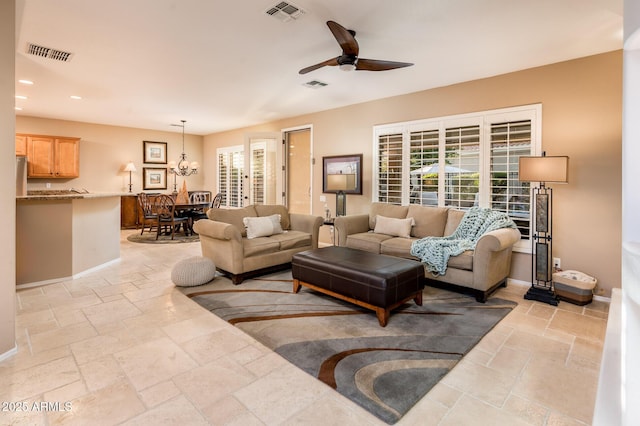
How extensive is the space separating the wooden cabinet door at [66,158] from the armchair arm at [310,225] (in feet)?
20.5

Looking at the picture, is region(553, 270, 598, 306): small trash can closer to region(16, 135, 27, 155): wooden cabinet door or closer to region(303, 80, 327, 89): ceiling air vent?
region(303, 80, 327, 89): ceiling air vent

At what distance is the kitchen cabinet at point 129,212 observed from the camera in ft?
28.2

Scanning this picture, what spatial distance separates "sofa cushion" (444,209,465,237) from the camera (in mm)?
4445

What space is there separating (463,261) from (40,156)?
911cm

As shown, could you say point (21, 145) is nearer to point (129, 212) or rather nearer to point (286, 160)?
point (129, 212)

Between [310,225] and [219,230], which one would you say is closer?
[219,230]

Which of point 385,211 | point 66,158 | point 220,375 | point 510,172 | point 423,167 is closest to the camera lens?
point 220,375

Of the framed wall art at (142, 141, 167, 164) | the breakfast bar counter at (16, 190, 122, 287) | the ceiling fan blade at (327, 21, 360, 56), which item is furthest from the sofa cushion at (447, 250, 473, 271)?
the framed wall art at (142, 141, 167, 164)

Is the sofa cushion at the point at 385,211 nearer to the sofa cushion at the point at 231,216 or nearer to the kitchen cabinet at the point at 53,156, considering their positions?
the sofa cushion at the point at 231,216

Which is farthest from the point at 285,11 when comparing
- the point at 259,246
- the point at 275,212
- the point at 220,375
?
the point at 275,212

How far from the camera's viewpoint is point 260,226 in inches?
185

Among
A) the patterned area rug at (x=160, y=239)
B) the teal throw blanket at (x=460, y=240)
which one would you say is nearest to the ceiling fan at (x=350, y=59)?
the teal throw blanket at (x=460, y=240)

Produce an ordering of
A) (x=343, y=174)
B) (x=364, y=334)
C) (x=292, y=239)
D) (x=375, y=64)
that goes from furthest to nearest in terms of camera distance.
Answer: (x=343, y=174), (x=292, y=239), (x=375, y=64), (x=364, y=334)

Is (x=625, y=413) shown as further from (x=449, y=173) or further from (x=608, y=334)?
→ (x=449, y=173)
